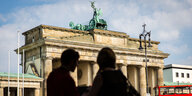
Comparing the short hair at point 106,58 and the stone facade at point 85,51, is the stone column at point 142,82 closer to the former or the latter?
the stone facade at point 85,51

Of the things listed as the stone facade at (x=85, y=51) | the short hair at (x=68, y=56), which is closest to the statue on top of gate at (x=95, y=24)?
the stone facade at (x=85, y=51)

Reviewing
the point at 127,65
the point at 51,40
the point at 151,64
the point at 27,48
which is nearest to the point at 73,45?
the point at 51,40

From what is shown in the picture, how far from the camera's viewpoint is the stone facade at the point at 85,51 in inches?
1902

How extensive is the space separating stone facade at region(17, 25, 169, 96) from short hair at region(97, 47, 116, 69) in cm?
4212

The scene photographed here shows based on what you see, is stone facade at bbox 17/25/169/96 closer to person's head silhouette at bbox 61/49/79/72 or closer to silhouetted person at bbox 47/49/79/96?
person's head silhouette at bbox 61/49/79/72

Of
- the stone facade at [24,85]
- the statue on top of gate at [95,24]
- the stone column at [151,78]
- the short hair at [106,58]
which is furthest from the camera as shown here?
the stone column at [151,78]

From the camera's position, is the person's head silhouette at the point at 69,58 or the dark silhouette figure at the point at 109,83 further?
the person's head silhouette at the point at 69,58

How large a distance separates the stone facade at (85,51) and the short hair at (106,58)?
42.1 meters

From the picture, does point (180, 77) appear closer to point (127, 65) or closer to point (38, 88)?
point (127, 65)

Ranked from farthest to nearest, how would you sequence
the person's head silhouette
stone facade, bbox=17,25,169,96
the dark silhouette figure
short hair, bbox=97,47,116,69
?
stone facade, bbox=17,25,169,96 < the person's head silhouette < short hair, bbox=97,47,116,69 < the dark silhouette figure

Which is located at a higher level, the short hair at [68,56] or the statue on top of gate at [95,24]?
the statue on top of gate at [95,24]

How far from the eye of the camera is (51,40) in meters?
47.8

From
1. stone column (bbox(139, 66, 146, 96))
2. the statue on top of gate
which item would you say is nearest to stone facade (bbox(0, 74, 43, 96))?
the statue on top of gate

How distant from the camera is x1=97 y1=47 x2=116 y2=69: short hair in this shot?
18.1 feet
